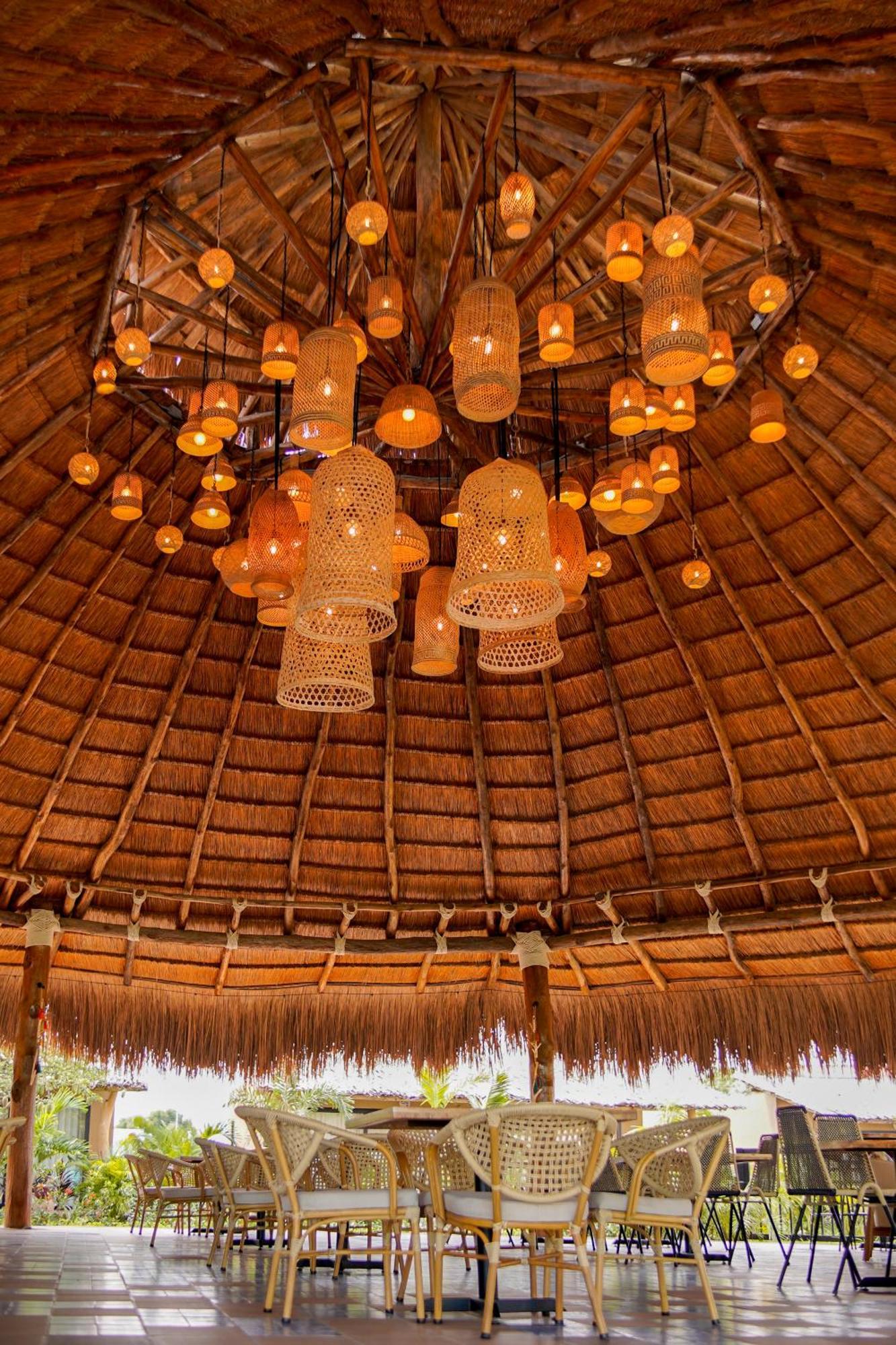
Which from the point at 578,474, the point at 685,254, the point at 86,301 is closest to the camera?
the point at 685,254

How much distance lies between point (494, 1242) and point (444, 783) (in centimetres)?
655

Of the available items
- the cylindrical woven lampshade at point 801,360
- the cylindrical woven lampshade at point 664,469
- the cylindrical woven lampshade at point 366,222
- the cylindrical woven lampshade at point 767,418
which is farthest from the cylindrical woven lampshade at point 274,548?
the cylindrical woven lampshade at point 801,360

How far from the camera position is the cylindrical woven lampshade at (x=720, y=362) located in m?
5.25

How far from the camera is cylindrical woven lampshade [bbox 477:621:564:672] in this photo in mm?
5484

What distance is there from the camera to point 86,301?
6.46 meters

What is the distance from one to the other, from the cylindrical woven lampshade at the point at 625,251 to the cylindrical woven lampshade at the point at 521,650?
1.60 metres

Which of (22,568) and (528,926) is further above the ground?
(22,568)

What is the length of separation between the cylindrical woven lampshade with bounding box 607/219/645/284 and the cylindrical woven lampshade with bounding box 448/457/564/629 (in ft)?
2.78

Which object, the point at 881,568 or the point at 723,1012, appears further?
the point at 723,1012

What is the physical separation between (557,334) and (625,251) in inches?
17.8

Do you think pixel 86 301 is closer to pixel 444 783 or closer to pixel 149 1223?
pixel 444 783

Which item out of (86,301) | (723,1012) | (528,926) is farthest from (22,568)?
(723,1012)

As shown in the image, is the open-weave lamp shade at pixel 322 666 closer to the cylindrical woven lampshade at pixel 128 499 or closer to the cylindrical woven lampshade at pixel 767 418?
the cylindrical woven lampshade at pixel 128 499

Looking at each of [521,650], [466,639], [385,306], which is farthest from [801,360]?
[466,639]
